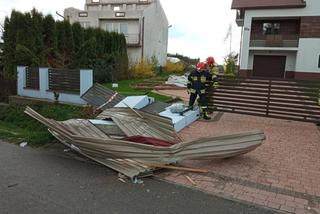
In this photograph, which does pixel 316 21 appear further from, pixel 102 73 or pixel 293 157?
pixel 293 157

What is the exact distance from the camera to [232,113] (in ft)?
34.4

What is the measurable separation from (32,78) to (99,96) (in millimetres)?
4410

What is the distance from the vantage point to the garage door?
32281mm

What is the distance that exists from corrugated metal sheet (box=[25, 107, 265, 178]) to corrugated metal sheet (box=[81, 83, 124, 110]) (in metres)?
3.85

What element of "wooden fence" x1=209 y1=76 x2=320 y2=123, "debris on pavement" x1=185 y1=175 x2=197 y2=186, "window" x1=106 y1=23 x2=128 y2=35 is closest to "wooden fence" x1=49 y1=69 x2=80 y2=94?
"wooden fence" x1=209 y1=76 x2=320 y2=123

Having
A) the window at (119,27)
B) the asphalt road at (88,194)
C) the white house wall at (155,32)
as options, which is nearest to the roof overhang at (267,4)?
the white house wall at (155,32)

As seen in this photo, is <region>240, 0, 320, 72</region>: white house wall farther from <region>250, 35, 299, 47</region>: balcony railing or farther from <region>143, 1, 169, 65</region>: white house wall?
<region>143, 1, 169, 65</region>: white house wall

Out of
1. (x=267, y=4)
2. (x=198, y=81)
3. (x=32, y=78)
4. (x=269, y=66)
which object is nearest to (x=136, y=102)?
(x=198, y=81)

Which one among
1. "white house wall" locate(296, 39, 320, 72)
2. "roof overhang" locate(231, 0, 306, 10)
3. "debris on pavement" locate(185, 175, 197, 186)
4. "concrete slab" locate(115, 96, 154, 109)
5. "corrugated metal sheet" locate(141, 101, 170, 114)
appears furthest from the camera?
"roof overhang" locate(231, 0, 306, 10)

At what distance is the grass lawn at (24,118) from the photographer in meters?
8.30

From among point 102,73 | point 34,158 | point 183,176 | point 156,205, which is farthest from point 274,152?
point 102,73

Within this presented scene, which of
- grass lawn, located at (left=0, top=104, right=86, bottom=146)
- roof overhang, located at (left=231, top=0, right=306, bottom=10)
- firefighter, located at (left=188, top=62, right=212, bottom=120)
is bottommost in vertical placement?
grass lawn, located at (left=0, top=104, right=86, bottom=146)

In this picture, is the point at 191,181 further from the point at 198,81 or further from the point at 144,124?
the point at 198,81

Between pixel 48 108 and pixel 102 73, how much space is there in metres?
9.09
